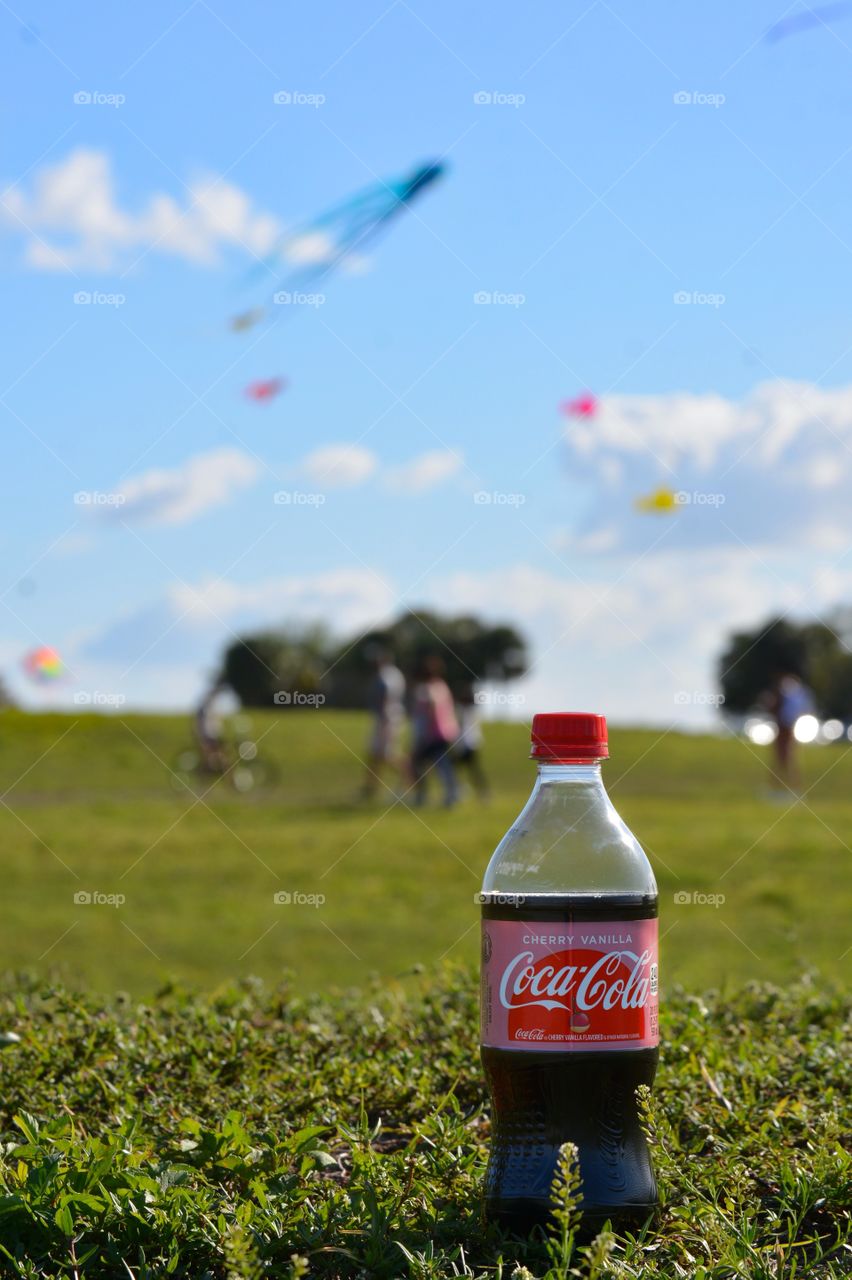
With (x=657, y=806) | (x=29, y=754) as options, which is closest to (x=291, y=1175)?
(x=657, y=806)

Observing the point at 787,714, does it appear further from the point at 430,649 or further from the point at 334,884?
the point at 430,649

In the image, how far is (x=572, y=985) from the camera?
321 centimetres

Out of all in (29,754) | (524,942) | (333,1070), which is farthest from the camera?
(29,754)

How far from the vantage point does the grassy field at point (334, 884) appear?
1145 cm

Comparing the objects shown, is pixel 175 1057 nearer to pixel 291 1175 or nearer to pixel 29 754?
pixel 291 1175

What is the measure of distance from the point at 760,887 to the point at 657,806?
9726mm

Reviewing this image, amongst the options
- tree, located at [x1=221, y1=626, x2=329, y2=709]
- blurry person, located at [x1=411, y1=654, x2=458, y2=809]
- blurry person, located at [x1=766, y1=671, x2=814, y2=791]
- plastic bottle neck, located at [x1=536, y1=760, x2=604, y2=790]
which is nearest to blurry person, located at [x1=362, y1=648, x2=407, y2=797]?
blurry person, located at [x1=411, y1=654, x2=458, y2=809]

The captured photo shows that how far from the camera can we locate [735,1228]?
10.6 ft

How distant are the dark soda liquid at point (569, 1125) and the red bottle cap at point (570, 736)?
1.08 feet

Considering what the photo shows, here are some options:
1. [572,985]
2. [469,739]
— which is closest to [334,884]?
[469,739]

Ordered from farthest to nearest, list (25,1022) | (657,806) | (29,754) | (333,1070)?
1. (29,754)
2. (657,806)
3. (25,1022)
4. (333,1070)

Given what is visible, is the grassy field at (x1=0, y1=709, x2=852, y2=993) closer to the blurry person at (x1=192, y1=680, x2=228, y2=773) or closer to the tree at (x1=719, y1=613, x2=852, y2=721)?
the blurry person at (x1=192, y1=680, x2=228, y2=773)

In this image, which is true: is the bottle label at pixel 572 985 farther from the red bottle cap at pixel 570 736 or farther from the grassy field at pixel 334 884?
the grassy field at pixel 334 884

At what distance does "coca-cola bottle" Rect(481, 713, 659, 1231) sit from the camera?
10.6 ft
